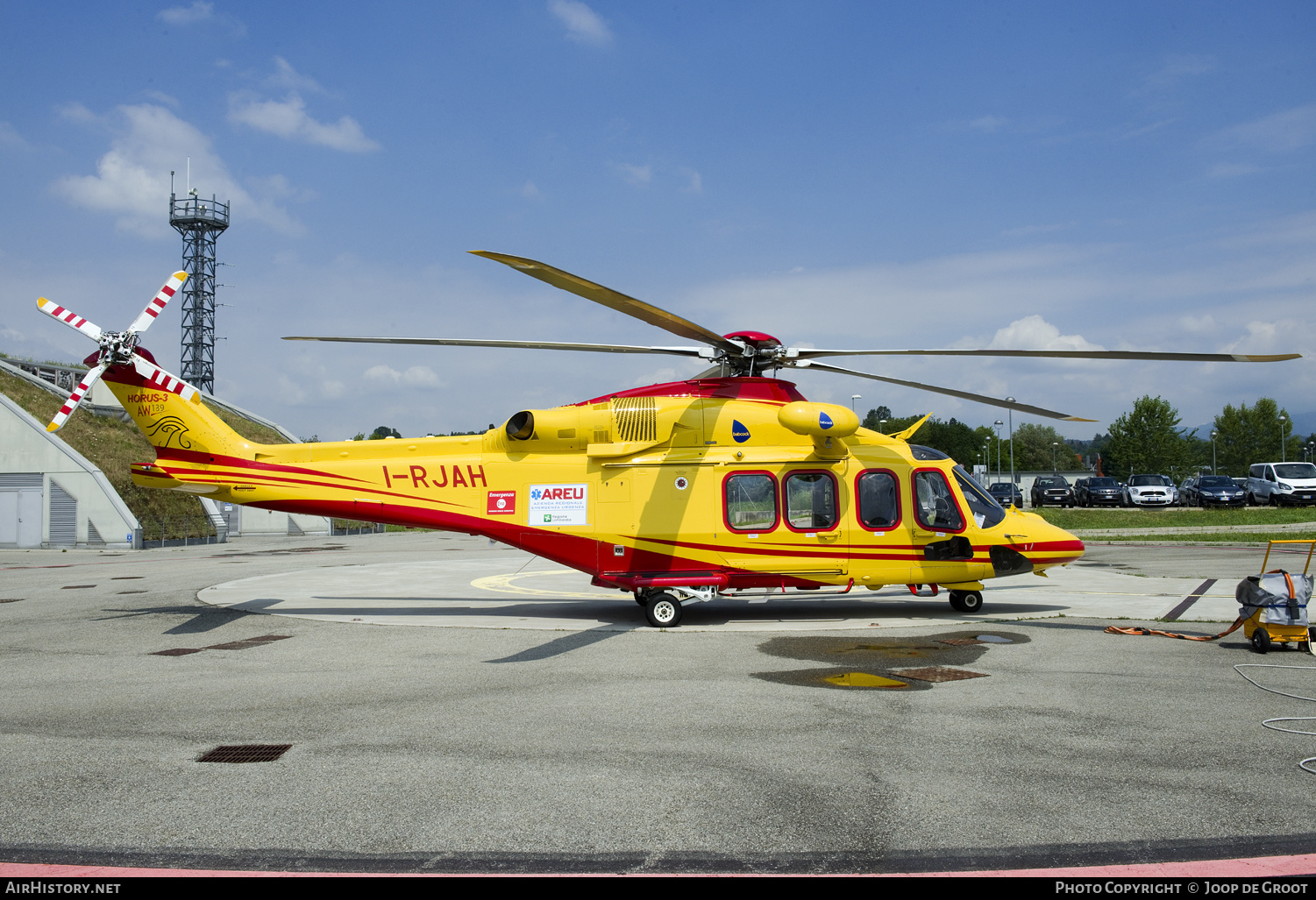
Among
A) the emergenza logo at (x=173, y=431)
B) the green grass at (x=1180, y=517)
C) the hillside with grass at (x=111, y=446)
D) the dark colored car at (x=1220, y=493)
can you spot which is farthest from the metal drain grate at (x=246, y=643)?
the dark colored car at (x=1220, y=493)

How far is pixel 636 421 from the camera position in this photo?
1289cm


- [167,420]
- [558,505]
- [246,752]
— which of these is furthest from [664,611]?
[167,420]

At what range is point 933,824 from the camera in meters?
4.49

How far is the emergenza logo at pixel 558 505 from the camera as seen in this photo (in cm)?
1286

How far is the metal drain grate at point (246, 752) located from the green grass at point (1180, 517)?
31513mm

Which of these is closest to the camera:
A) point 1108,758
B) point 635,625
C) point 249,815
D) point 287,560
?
point 249,815

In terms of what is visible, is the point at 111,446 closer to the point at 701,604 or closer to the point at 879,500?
the point at 701,604

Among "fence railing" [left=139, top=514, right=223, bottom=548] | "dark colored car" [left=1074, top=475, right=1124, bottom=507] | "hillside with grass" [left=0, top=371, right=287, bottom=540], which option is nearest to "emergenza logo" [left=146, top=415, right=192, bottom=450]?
"fence railing" [left=139, top=514, right=223, bottom=548]

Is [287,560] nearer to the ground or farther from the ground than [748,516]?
nearer to the ground

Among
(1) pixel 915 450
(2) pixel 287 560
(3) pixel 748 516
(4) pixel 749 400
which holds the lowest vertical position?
(2) pixel 287 560

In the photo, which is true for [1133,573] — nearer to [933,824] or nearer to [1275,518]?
[933,824]
